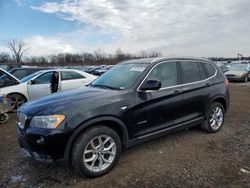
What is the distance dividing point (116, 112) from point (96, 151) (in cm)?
65

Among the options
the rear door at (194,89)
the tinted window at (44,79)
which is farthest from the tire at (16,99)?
the rear door at (194,89)

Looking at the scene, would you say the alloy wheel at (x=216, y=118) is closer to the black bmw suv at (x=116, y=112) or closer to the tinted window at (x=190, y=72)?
the black bmw suv at (x=116, y=112)

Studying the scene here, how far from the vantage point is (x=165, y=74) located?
463cm

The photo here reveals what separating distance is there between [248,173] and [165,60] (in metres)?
2.37

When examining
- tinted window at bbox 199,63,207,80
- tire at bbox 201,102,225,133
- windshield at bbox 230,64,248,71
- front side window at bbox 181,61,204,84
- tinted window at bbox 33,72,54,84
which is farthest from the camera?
windshield at bbox 230,64,248,71

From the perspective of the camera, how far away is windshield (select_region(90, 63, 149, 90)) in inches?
169

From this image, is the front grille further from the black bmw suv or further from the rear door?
the rear door

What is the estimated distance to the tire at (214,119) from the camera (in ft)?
17.7

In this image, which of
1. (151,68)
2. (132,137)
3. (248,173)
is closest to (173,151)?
(132,137)

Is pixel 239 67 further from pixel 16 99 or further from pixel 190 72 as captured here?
pixel 16 99

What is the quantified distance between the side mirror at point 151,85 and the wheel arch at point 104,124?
2.38 feet

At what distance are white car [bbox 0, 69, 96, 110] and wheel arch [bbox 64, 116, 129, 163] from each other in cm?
526

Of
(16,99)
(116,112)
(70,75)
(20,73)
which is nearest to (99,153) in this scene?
(116,112)

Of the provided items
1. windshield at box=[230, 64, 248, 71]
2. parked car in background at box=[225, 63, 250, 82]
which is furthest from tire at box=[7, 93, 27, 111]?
windshield at box=[230, 64, 248, 71]
